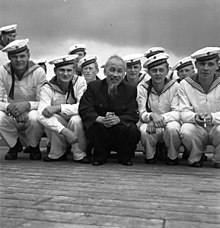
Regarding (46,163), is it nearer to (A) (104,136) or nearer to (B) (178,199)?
(A) (104,136)

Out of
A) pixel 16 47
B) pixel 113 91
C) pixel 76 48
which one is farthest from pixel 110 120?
pixel 76 48

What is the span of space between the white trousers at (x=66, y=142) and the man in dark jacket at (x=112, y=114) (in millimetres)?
107

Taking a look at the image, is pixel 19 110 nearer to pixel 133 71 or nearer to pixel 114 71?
pixel 114 71

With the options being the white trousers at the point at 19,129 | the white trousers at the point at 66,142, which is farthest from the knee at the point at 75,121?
the white trousers at the point at 19,129

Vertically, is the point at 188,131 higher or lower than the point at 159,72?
lower

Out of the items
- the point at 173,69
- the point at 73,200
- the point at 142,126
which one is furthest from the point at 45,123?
the point at 173,69

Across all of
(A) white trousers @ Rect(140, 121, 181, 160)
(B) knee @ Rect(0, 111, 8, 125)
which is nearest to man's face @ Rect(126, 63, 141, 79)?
(A) white trousers @ Rect(140, 121, 181, 160)

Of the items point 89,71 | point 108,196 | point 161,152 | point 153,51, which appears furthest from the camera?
point 153,51

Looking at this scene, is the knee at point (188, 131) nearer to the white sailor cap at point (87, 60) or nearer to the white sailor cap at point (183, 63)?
the white sailor cap at point (183, 63)

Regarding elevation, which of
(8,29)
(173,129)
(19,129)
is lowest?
(19,129)

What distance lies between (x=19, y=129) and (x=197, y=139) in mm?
2025

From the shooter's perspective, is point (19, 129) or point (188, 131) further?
point (19, 129)

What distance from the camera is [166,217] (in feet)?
7.04

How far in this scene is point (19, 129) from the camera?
4.52m
